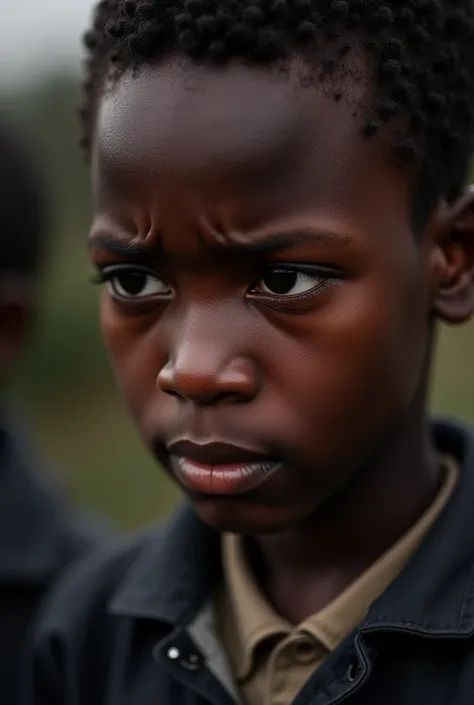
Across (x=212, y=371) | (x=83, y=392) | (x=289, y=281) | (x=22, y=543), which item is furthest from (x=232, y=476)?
(x=83, y=392)

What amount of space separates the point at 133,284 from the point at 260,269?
0.67 ft

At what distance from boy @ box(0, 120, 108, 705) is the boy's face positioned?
0.97 metres

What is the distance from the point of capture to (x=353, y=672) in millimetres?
1292

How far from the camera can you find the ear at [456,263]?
4.49 ft

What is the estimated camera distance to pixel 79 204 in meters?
9.14

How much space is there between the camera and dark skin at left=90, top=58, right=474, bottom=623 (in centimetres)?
119

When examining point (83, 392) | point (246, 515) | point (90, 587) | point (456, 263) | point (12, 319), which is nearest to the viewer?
point (246, 515)

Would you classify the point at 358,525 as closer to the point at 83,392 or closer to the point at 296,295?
the point at 296,295

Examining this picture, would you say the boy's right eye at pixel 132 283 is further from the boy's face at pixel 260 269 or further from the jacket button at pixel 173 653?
the jacket button at pixel 173 653

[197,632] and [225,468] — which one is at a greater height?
[225,468]

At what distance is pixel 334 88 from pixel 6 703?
4.81 feet

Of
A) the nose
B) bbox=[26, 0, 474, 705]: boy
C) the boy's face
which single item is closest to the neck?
bbox=[26, 0, 474, 705]: boy

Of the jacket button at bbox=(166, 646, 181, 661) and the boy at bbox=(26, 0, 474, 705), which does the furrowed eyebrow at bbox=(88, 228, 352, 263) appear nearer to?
the boy at bbox=(26, 0, 474, 705)

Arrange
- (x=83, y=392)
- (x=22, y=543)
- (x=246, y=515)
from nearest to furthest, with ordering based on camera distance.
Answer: (x=246, y=515) → (x=22, y=543) → (x=83, y=392)
